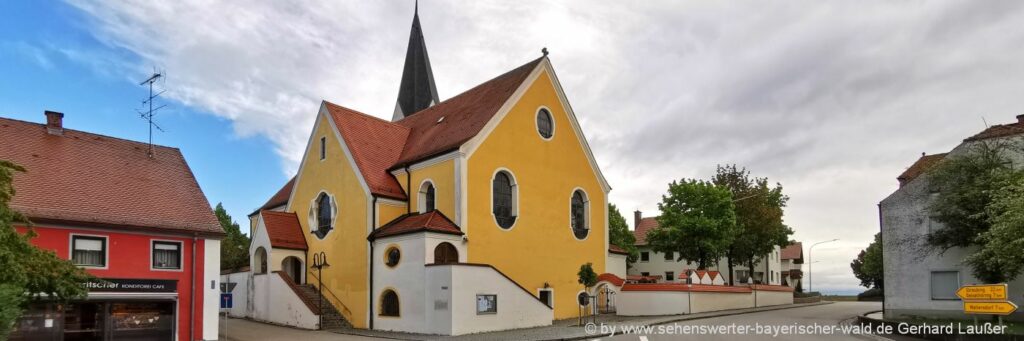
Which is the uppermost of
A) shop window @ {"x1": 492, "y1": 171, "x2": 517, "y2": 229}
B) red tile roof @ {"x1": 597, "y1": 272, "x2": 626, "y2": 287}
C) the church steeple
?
the church steeple

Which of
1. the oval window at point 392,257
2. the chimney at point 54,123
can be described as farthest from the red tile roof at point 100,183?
the oval window at point 392,257

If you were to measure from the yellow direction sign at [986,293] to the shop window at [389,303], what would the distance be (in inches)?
720

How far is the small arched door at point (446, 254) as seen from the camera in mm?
27547

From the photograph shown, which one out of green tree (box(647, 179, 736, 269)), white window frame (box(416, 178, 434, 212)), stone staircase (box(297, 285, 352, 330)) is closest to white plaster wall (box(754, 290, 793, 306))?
green tree (box(647, 179, 736, 269))

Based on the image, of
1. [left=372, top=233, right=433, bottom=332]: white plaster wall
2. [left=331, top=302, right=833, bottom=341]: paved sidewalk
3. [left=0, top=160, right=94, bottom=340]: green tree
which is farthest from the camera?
[left=372, top=233, right=433, bottom=332]: white plaster wall

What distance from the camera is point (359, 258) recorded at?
97.9 ft

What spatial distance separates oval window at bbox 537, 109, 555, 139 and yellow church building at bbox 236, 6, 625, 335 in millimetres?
79

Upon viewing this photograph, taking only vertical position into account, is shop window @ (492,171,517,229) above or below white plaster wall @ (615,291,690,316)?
above

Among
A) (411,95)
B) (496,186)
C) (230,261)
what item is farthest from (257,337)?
(411,95)

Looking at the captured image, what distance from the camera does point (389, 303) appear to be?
91.4 feet

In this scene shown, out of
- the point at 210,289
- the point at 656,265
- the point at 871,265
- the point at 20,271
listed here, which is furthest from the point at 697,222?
the point at 871,265

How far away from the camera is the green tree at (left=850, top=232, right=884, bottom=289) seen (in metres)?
66.4

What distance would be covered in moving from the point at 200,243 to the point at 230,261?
2446cm

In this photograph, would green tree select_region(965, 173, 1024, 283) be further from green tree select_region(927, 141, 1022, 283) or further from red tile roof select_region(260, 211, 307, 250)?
red tile roof select_region(260, 211, 307, 250)
